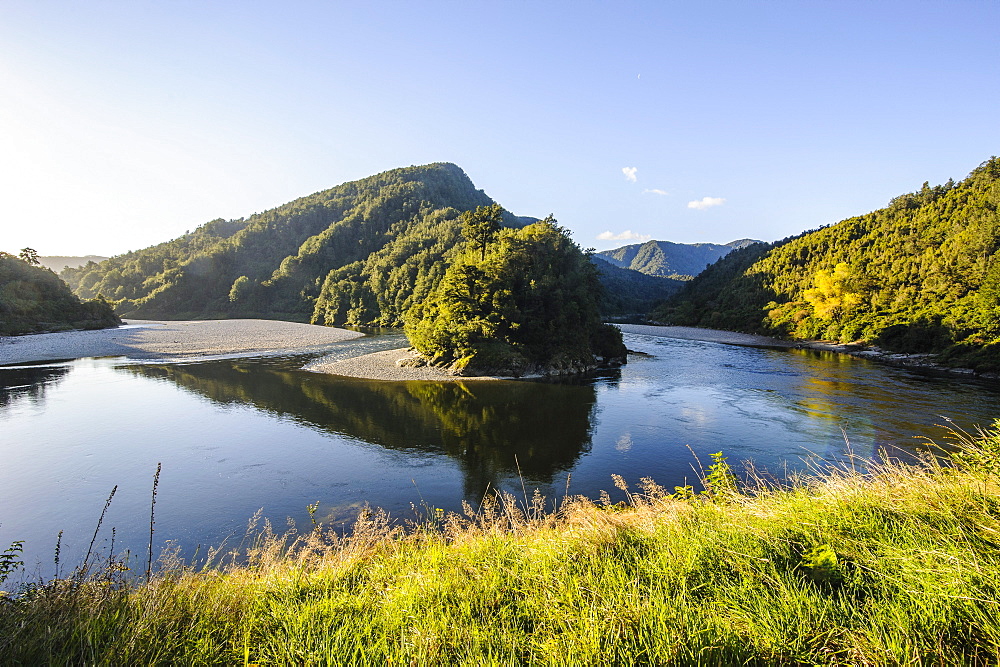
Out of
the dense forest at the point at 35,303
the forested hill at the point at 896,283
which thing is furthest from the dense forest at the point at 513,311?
the dense forest at the point at 35,303

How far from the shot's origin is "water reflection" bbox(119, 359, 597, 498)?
62.0 ft

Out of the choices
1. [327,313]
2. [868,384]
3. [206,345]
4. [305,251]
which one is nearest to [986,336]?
A: [868,384]

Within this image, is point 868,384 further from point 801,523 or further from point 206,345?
point 206,345

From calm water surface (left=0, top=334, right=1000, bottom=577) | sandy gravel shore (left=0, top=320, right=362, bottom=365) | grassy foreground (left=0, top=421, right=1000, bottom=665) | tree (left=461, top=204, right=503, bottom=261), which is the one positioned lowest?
calm water surface (left=0, top=334, right=1000, bottom=577)

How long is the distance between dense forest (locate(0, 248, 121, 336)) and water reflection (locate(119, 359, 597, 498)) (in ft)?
84.0

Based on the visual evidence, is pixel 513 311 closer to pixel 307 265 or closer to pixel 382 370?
pixel 382 370

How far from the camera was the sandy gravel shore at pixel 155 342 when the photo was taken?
42781mm

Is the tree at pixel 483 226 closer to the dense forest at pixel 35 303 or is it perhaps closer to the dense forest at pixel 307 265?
the dense forest at pixel 307 265

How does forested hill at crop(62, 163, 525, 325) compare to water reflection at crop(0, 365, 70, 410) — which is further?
forested hill at crop(62, 163, 525, 325)

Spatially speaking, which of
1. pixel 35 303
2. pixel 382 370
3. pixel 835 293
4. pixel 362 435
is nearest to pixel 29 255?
pixel 35 303

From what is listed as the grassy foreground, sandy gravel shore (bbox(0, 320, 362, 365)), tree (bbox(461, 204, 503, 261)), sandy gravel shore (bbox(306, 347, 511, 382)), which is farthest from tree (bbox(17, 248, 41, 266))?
the grassy foreground

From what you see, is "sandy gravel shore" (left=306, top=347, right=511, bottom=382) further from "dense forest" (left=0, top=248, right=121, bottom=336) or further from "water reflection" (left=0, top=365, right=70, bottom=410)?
"dense forest" (left=0, top=248, right=121, bottom=336)

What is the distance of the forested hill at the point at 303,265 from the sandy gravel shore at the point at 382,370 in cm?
3567

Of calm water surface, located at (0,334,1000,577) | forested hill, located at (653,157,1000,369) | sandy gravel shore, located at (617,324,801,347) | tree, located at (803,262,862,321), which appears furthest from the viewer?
tree, located at (803,262,862,321)
